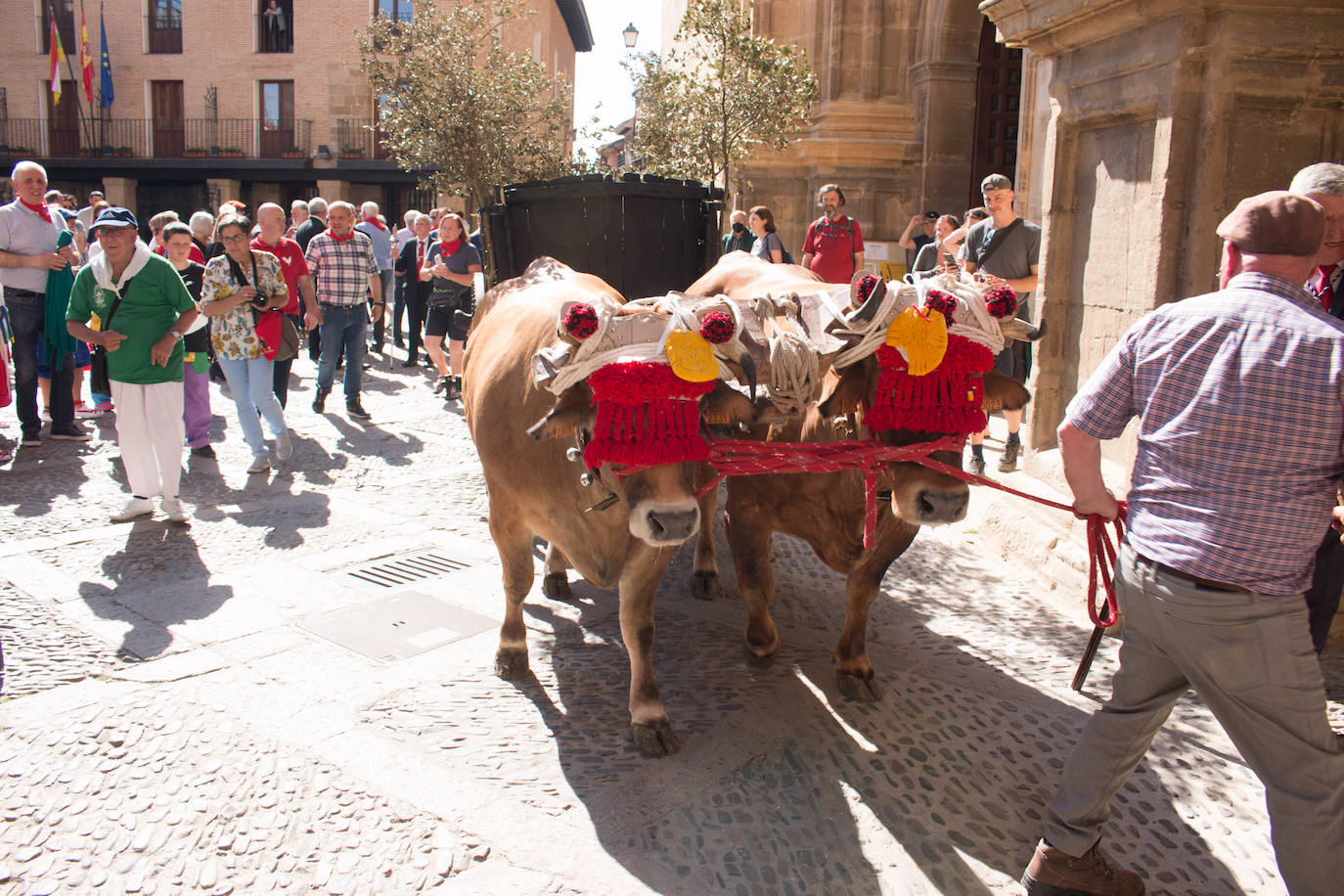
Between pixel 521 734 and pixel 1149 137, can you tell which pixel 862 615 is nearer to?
pixel 521 734

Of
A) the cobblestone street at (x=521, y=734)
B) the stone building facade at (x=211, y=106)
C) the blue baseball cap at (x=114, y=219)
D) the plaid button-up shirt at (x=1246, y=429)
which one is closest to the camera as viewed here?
the plaid button-up shirt at (x=1246, y=429)

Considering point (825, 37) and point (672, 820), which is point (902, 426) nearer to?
point (672, 820)

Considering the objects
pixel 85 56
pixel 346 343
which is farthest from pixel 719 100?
pixel 85 56

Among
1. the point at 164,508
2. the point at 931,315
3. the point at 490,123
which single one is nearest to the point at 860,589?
the point at 931,315

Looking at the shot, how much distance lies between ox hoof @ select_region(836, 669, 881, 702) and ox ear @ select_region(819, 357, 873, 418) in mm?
1159

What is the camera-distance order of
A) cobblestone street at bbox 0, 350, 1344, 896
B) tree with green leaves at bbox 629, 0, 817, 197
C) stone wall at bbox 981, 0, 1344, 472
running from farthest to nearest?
tree with green leaves at bbox 629, 0, 817, 197
stone wall at bbox 981, 0, 1344, 472
cobblestone street at bbox 0, 350, 1344, 896

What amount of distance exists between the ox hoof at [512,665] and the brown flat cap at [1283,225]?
3.03 metres

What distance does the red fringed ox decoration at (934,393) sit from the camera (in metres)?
3.46

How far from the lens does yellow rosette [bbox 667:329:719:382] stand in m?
3.16

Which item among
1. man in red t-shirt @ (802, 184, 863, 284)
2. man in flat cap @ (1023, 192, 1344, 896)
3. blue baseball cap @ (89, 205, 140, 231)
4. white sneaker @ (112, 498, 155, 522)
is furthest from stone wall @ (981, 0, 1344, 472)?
white sneaker @ (112, 498, 155, 522)

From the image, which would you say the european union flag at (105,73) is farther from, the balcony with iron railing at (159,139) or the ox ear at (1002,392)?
the ox ear at (1002,392)

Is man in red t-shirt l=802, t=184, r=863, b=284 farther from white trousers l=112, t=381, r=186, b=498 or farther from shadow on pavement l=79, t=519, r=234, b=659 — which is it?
shadow on pavement l=79, t=519, r=234, b=659

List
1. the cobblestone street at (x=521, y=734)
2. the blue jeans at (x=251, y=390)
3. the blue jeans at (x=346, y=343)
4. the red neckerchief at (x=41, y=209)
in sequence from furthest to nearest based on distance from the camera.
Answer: the blue jeans at (x=346, y=343), the red neckerchief at (x=41, y=209), the blue jeans at (x=251, y=390), the cobblestone street at (x=521, y=734)

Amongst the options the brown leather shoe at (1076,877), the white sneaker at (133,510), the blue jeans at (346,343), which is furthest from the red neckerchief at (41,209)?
the brown leather shoe at (1076,877)
